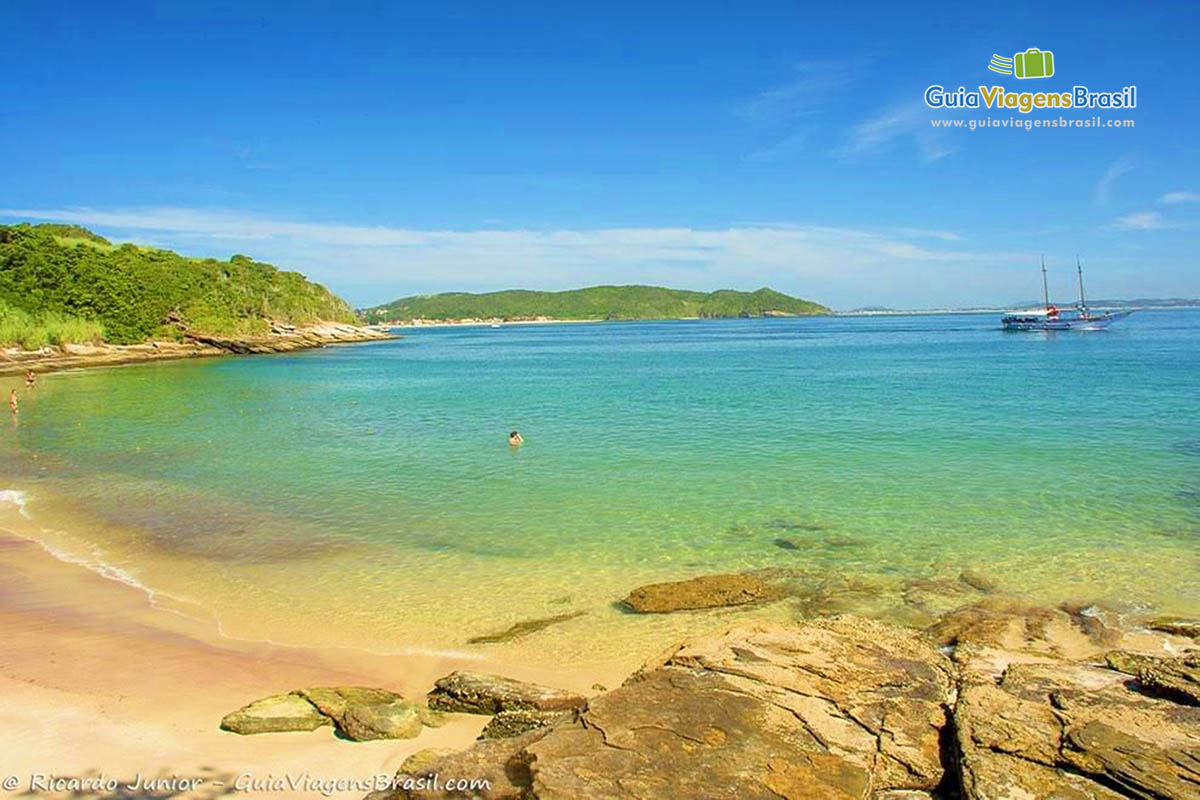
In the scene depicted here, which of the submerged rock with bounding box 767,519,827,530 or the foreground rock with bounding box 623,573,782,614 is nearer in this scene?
the foreground rock with bounding box 623,573,782,614

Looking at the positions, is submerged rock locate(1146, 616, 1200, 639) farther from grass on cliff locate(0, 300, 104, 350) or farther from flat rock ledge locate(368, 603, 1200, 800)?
grass on cliff locate(0, 300, 104, 350)

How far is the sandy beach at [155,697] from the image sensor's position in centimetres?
626

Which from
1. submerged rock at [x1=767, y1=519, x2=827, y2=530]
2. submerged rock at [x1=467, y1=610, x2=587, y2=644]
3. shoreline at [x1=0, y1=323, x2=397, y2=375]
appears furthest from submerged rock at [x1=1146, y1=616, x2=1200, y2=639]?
shoreline at [x1=0, y1=323, x2=397, y2=375]

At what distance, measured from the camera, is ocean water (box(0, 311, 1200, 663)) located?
36.7 ft

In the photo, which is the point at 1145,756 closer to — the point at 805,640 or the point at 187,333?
the point at 805,640

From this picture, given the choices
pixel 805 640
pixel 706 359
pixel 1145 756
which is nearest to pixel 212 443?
pixel 805 640

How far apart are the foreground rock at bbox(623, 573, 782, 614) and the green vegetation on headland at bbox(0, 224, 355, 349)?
77.2 meters

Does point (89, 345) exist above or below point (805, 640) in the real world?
above

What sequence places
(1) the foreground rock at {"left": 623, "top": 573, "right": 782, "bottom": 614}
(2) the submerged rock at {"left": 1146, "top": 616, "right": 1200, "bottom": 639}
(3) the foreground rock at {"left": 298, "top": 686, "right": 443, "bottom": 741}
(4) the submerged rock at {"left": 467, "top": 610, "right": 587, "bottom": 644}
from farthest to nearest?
(1) the foreground rock at {"left": 623, "top": 573, "right": 782, "bottom": 614} → (4) the submerged rock at {"left": 467, "top": 610, "right": 587, "bottom": 644} → (2) the submerged rock at {"left": 1146, "top": 616, "right": 1200, "bottom": 639} → (3) the foreground rock at {"left": 298, "top": 686, "right": 443, "bottom": 741}

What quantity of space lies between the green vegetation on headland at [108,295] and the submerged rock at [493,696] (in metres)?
77.9

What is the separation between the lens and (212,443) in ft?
87.4

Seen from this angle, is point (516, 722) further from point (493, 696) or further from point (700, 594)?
point (700, 594)

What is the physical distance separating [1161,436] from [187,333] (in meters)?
98.7

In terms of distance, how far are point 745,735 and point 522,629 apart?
5387 millimetres
